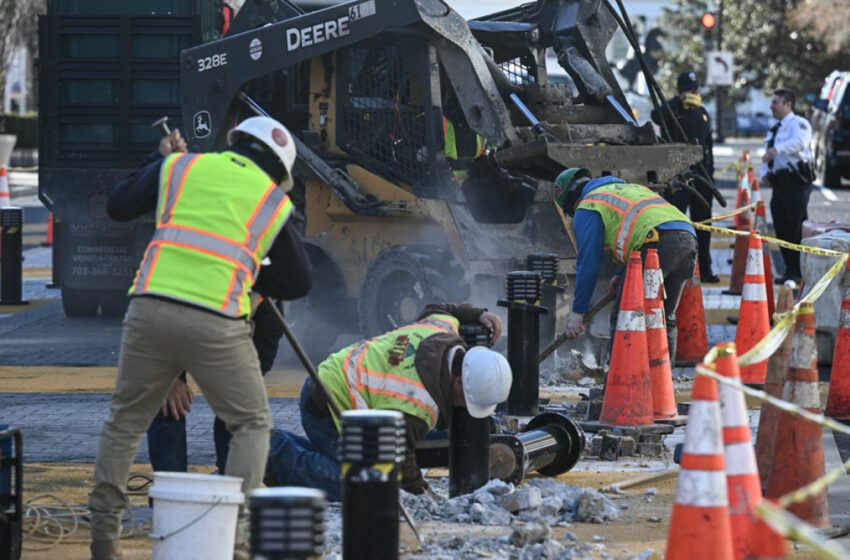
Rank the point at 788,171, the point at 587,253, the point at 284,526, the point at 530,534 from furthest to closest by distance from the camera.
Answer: the point at 788,171 → the point at 587,253 → the point at 530,534 → the point at 284,526

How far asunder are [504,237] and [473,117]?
34.2 inches

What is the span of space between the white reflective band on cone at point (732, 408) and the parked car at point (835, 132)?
20787 millimetres

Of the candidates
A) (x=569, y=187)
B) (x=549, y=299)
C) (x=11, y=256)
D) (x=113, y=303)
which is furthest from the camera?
(x=11, y=256)

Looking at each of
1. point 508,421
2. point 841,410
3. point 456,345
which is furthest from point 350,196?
point 456,345

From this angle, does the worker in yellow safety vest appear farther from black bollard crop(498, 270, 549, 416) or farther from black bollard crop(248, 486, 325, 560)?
black bollard crop(248, 486, 325, 560)

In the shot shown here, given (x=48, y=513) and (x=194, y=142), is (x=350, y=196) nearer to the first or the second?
(x=194, y=142)

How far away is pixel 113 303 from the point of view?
1312 centimetres

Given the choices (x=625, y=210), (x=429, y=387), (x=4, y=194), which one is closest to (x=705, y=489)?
(x=429, y=387)

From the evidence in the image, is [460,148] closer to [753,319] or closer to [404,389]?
[753,319]

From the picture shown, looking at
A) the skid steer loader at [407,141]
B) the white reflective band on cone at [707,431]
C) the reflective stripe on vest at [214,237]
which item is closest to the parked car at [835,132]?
the skid steer loader at [407,141]

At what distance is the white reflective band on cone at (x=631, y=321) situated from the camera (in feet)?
25.9

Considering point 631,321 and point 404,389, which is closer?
point 404,389

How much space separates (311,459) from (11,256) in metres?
8.27

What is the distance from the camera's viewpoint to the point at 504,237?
10.1 metres
